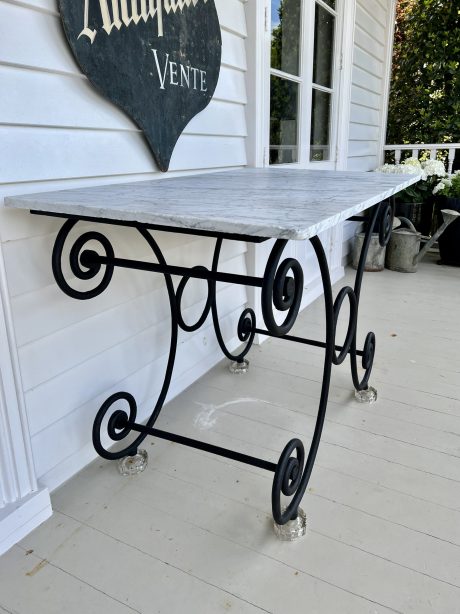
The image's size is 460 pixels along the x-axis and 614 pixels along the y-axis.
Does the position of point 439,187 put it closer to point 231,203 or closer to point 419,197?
point 419,197

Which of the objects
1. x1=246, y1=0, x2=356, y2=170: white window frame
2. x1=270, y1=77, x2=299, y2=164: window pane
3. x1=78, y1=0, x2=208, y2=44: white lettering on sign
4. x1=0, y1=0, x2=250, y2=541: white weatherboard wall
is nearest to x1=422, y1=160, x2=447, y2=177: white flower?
x1=246, y1=0, x2=356, y2=170: white window frame

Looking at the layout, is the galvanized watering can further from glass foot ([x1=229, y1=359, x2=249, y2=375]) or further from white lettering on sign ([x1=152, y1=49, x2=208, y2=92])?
white lettering on sign ([x1=152, y1=49, x2=208, y2=92])

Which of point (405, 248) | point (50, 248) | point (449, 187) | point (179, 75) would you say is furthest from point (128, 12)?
point (449, 187)

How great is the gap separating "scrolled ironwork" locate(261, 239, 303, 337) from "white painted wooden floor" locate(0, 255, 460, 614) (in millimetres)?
610

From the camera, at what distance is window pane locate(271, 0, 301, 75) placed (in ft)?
7.85

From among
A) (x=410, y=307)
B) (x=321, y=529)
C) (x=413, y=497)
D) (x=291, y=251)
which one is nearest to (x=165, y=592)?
(x=321, y=529)

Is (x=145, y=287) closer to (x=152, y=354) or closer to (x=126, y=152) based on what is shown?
(x=152, y=354)

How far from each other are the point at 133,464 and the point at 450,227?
11.0 ft

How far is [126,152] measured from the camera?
1.51 metres

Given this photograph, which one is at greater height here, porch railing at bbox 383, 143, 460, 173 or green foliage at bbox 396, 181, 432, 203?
porch railing at bbox 383, 143, 460, 173

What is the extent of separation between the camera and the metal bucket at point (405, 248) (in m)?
3.79

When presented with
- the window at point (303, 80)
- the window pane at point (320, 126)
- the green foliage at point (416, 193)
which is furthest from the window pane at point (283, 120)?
the green foliage at point (416, 193)

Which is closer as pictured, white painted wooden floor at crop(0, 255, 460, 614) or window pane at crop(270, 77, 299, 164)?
white painted wooden floor at crop(0, 255, 460, 614)

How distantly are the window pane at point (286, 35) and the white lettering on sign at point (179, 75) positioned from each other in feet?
2.54
